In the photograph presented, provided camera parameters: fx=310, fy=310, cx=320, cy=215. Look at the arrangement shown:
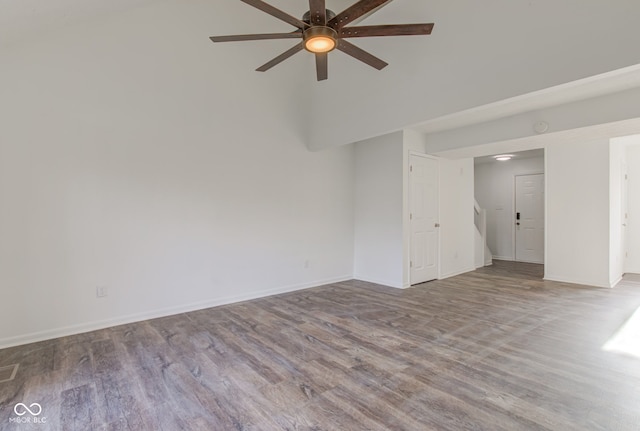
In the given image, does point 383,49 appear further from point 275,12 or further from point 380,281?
point 380,281

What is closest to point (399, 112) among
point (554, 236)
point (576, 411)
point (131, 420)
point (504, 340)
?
point (504, 340)

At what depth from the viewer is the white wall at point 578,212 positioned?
4.93m

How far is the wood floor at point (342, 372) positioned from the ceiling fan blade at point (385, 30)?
Answer: 254 centimetres

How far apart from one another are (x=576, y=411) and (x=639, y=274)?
617cm

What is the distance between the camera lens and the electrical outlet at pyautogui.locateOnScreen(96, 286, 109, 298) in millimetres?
3309

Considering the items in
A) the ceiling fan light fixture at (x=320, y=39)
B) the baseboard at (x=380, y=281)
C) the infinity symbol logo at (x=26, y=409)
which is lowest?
the baseboard at (x=380, y=281)

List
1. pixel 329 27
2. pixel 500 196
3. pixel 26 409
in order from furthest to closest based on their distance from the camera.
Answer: pixel 500 196
pixel 329 27
pixel 26 409

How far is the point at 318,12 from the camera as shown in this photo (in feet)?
6.98

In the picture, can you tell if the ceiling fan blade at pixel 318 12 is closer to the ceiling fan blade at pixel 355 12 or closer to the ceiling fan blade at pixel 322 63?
the ceiling fan blade at pixel 355 12

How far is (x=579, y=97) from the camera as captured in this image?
329 cm

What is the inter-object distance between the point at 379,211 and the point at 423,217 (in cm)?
73

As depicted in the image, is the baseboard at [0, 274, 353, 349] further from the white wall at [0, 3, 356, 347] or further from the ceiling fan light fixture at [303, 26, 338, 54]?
the ceiling fan light fixture at [303, 26, 338, 54]

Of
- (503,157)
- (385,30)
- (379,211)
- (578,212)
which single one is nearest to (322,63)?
(385,30)

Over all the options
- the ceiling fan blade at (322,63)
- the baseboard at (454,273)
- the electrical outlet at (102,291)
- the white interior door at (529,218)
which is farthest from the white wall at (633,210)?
the electrical outlet at (102,291)
